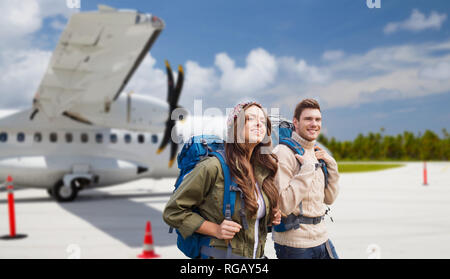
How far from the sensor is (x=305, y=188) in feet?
6.01

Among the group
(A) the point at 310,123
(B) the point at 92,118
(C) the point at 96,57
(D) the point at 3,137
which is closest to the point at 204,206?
(A) the point at 310,123

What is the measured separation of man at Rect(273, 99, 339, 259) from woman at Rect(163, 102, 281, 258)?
16cm

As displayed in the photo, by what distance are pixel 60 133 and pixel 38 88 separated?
2945mm

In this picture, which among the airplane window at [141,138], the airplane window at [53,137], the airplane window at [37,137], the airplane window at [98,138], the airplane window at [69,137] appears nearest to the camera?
the airplane window at [37,137]

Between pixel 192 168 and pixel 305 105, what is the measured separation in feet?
2.53

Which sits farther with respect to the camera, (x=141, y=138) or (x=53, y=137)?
(x=141, y=138)

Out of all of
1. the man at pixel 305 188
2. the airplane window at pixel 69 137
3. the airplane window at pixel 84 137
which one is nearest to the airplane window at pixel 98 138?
the airplane window at pixel 84 137

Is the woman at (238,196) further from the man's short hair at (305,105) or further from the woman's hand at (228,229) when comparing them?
the man's short hair at (305,105)

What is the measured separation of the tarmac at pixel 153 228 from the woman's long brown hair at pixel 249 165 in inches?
48.5

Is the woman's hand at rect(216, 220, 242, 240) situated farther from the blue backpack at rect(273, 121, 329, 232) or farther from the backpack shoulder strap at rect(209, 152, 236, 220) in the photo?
the blue backpack at rect(273, 121, 329, 232)

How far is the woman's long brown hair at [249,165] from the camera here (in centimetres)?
164

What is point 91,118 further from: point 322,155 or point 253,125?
point 253,125
